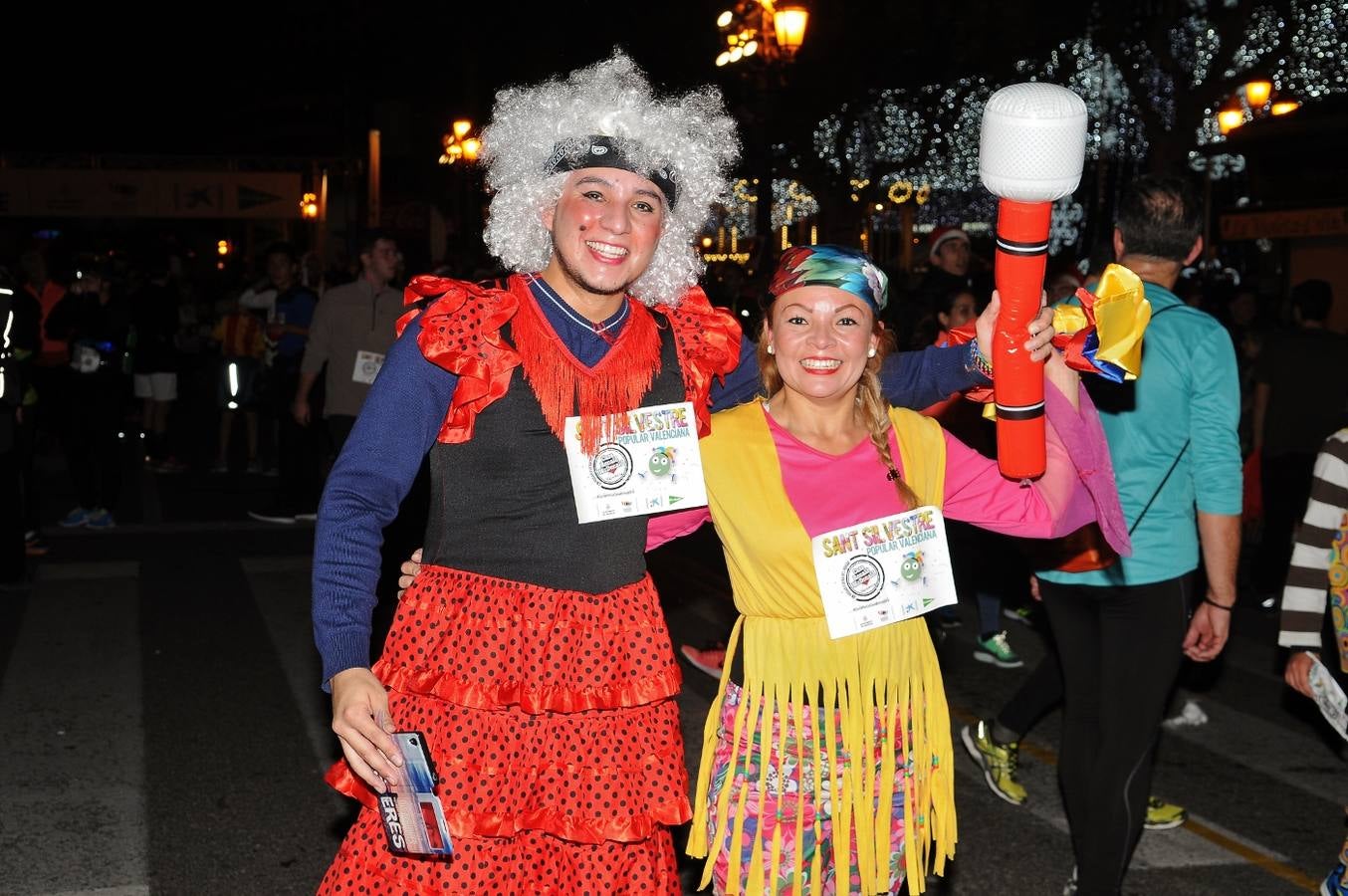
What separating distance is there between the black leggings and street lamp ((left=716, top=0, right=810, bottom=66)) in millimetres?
11933

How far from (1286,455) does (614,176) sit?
7.22 meters

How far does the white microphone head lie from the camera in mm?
2158

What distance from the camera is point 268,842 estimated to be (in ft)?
15.6

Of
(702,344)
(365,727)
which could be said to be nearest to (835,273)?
(702,344)

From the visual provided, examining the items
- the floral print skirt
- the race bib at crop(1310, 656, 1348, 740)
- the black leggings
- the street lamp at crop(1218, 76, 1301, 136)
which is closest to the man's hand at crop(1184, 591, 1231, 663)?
the black leggings

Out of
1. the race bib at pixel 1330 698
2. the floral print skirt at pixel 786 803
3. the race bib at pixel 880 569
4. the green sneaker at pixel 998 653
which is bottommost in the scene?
the green sneaker at pixel 998 653

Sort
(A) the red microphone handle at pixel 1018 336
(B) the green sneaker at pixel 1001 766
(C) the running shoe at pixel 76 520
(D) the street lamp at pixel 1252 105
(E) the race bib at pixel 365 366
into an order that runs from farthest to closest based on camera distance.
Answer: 1. (D) the street lamp at pixel 1252 105
2. (C) the running shoe at pixel 76 520
3. (E) the race bib at pixel 365 366
4. (B) the green sneaker at pixel 1001 766
5. (A) the red microphone handle at pixel 1018 336

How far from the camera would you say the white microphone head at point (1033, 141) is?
2158 millimetres

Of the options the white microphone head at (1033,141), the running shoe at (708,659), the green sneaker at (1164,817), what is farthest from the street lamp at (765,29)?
the white microphone head at (1033,141)

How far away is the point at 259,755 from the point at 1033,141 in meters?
4.41

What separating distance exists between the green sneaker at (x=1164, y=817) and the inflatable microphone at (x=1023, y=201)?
304cm

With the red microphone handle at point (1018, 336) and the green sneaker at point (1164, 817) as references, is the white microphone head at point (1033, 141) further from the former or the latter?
the green sneaker at point (1164, 817)

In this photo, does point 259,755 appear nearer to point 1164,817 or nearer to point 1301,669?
point 1164,817

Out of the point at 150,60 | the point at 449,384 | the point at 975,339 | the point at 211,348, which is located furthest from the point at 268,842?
the point at 150,60
